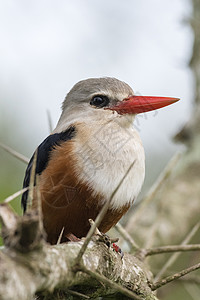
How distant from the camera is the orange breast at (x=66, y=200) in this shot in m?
3.98

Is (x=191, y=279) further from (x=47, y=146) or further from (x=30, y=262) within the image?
(x=30, y=262)

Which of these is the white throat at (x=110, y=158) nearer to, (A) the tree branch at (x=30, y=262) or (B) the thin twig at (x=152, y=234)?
(B) the thin twig at (x=152, y=234)

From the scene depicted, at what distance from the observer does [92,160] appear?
414 centimetres

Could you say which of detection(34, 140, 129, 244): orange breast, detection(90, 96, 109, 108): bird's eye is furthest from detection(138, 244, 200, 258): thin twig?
detection(90, 96, 109, 108): bird's eye

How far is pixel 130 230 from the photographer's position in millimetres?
5129

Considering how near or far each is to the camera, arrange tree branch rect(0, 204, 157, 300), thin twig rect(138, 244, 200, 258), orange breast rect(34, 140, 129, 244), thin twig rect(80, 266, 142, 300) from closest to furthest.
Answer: tree branch rect(0, 204, 157, 300), thin twig rect(80, 266, 142, 300), thin twig rect(138, 244, 200, 258), orange breast rect(34, 140, 129, 244)

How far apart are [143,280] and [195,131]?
3247 millimetres

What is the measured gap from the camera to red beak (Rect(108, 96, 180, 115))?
470cm

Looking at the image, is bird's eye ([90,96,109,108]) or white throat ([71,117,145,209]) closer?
white throat ([71,117,145,209])

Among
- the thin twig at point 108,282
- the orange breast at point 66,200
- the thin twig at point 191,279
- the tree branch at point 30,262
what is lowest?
the thin twig at point 191,279

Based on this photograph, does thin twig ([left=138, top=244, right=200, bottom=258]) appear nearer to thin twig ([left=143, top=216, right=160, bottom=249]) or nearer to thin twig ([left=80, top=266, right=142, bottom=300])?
thin twig ([left=143, top=216, right=160, bottom=249])

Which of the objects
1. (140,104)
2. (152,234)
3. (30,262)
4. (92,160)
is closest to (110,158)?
(92,160)

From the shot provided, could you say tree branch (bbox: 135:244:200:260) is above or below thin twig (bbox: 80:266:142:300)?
below

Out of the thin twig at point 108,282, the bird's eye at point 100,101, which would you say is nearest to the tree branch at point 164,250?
the thin twig at point 108,282
